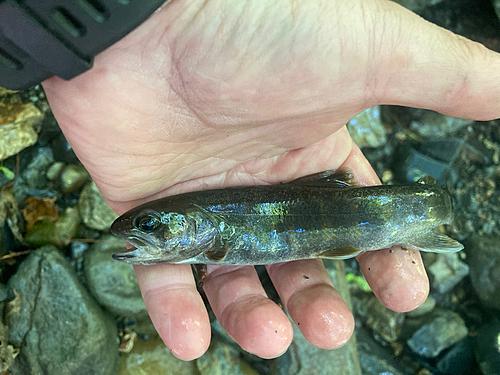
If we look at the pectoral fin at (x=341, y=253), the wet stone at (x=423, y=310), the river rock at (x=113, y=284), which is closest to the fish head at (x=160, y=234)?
the pectoral fin at (x=341, y=253)

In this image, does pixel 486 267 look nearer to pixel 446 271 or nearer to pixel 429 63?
pixel 446 271

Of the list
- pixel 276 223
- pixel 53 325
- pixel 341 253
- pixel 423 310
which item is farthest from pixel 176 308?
pixel 423 310

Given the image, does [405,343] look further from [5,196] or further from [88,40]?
[5,196]

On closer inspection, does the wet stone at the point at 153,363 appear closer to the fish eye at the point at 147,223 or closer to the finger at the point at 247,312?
the finger at the point at 247,312

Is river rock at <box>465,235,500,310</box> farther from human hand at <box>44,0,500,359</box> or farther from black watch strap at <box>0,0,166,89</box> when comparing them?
black watch strap at <box>0,0,166,89</box>

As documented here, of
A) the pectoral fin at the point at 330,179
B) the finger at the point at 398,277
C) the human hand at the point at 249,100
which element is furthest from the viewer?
the pectoral fin at the point at 330,179
